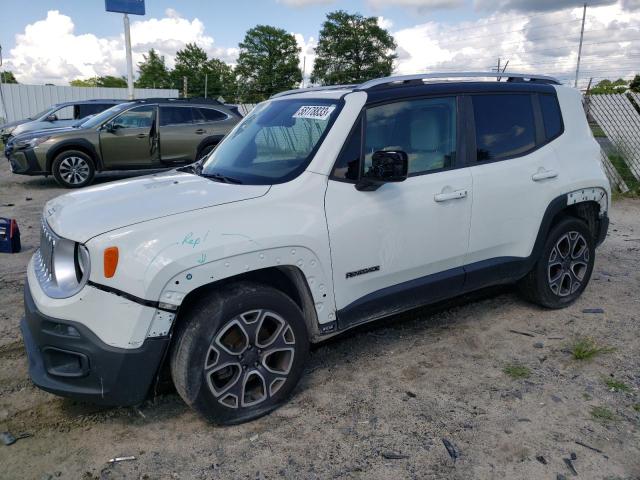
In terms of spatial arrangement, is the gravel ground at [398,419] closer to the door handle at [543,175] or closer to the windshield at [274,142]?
the door handle at [543,175]

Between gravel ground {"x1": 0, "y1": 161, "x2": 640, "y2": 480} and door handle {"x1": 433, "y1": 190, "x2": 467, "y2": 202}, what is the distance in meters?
1.12

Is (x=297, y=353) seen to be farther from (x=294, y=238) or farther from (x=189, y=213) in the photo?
(x=189, y=213)

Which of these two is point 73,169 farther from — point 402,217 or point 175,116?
point 402,217

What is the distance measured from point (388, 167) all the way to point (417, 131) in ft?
2.15

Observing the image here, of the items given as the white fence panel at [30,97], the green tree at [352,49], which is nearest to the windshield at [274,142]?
the white fence panel at [30,97]

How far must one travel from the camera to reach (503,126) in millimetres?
4016

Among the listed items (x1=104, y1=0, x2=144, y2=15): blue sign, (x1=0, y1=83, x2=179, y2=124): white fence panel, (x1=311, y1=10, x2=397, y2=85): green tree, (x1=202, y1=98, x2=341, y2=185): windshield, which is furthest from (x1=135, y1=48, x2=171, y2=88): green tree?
(x1=202, y1=98, x2=341, y2=185): windshield

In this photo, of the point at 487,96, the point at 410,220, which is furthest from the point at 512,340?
the point at 487,96

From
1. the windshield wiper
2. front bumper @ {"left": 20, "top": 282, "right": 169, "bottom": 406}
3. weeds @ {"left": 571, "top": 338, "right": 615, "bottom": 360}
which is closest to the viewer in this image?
front bumper @ {"left": 20, "top": 282, "right": 169, "bottom": 406}

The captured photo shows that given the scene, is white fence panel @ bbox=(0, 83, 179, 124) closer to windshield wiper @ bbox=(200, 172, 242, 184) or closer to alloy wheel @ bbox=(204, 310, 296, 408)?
windshield wiper @ bbox=(200, 172, 242, 184)

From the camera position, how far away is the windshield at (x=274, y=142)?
3.29 meters

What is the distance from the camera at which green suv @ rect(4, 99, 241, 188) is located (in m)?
10.6

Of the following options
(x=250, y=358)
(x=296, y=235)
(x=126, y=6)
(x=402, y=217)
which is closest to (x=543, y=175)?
(x=402, y=217)

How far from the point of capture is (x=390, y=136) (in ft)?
11.4
